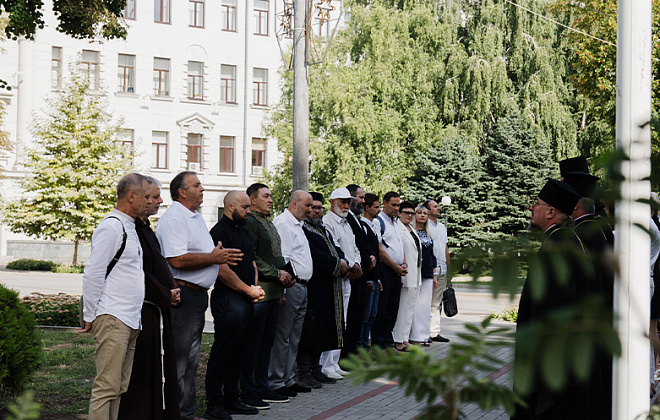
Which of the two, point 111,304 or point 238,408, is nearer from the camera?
point 111,304

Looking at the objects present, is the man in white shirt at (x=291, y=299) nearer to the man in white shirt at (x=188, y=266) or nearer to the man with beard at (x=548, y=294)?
the man in white shirt at (x=188, y=266)

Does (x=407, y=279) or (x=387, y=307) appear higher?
(x=407, y=279)

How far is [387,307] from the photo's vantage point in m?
12.0

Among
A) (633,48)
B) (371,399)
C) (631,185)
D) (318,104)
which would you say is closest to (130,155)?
(318,104)

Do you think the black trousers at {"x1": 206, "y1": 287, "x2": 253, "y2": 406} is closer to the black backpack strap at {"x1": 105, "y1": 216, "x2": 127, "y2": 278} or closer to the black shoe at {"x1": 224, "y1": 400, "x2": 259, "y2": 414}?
the black shoe at {"x1": 224, "y1": 400, "x2": 259, "y2": 414}

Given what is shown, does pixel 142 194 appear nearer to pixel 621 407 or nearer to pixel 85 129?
pixel 621 407

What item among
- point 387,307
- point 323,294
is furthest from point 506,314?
point 387,307

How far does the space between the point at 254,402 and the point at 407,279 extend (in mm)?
4984

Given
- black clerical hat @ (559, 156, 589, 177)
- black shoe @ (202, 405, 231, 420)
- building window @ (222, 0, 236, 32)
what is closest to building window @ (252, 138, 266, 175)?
building window @ (222, 0, 236, 32)

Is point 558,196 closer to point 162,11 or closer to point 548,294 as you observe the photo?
point 548,294

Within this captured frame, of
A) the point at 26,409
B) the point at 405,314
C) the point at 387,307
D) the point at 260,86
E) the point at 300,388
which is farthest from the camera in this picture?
the point at 260,86

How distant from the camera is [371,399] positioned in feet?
27.8

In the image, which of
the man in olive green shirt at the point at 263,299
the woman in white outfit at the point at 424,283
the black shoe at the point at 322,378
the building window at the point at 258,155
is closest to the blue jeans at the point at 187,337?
the man in olive green shirt at the point at 263,299

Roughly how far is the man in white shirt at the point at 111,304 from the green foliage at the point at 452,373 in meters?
4.57
